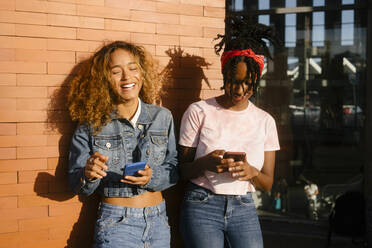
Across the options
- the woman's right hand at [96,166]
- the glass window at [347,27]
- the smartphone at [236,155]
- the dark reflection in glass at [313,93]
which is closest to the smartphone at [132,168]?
the woman's right hand at [96,166]

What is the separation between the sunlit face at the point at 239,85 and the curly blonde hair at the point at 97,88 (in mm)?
602

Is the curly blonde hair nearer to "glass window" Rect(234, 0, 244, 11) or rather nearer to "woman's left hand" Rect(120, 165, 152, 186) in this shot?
"woman's left hand" Rect(120, 165, 152, 186)

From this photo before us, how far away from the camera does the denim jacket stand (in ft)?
8.18

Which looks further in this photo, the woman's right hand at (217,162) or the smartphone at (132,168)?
the woman's right hand at (217,162)

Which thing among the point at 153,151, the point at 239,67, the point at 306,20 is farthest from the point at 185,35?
the point at 306,20

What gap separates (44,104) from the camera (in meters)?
2.74

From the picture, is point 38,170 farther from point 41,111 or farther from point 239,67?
point 239,67

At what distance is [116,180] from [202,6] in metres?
1.60

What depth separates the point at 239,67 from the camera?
A: 2.57 metres

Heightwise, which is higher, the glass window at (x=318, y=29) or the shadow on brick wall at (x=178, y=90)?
the glass window at (x=318, y=29)

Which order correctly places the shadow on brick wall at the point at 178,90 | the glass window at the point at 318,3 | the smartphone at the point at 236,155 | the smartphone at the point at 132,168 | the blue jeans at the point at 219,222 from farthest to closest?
the glass window at the point at 318,3 < the shadow on brick wall at the point at 178,90 < the blue jeans at the point at 219,222 < the smartphone at the point at 236,155 < the smartphone at the point at 132,168

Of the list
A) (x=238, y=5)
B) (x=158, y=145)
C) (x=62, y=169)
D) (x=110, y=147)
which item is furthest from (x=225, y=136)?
(x=238, y=5)

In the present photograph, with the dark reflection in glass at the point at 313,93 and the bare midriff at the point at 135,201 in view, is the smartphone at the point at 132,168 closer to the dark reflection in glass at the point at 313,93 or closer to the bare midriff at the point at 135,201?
the bare midriff at the point at 135,201

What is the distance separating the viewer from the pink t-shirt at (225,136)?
8.29 ft
